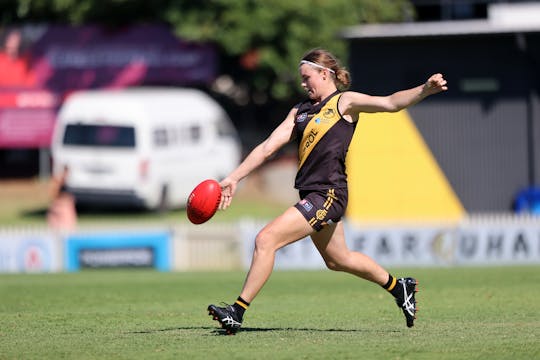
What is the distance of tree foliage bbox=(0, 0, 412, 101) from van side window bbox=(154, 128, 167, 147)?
171 inches

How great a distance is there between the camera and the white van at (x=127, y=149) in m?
25.0

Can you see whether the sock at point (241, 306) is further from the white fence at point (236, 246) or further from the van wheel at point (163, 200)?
the van wheel at point (163, 200)

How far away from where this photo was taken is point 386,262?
19.8 m

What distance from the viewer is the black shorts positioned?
28.1 ft

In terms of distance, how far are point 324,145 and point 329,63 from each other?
64 cm

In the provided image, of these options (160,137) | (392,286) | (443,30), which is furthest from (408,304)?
(160,137)

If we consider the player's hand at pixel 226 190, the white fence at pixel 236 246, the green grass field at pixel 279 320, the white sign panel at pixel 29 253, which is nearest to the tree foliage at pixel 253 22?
the white fence at pixel 236 246

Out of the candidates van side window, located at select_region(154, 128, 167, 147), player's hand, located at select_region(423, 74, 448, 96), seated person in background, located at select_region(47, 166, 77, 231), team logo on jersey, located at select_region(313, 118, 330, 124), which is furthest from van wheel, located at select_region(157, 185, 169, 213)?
player's hand, located at select_region(423, 74, 448, 96)

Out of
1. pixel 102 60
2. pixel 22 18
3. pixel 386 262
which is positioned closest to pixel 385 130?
pixel 386 262

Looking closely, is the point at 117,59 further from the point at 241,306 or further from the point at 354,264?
the point at 241,306

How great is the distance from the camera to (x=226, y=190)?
8969 mm

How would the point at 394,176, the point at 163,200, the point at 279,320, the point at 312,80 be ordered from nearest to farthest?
1. the point at 312,80
2. the point at 279,320
3. the point at 394,176
4. the point at 163,200

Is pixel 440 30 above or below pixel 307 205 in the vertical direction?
above

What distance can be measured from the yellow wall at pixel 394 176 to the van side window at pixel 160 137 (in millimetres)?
4329
